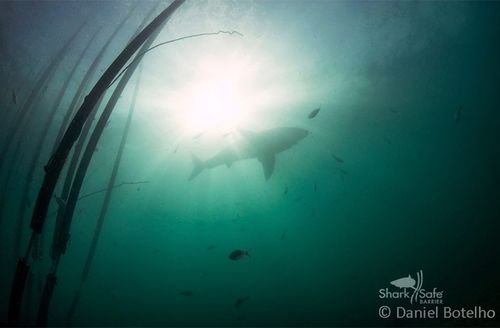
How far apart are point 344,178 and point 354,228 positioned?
4792 mm

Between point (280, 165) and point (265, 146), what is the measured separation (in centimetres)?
381

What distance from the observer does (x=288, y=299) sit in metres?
16.9

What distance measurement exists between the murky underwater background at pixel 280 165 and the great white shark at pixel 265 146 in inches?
30.9

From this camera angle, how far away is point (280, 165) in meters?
12.6

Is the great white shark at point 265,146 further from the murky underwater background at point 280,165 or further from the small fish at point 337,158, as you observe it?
the small fish at point 337,158

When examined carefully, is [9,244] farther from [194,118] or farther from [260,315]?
[260,315]

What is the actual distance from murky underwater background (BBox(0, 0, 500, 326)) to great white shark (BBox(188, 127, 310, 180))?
30.9 inches

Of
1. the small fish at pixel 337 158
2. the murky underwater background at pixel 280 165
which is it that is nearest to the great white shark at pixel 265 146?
the murky underwater background at pixel 280 165

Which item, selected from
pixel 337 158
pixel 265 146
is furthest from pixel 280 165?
pixel 265 146

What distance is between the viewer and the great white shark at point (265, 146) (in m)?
8.62

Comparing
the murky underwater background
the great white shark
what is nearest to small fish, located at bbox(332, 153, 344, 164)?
the murky underwater background

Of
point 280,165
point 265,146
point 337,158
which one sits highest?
point 337,158

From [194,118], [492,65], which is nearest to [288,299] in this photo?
[194,118]

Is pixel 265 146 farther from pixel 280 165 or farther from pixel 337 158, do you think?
pixel 337 158
